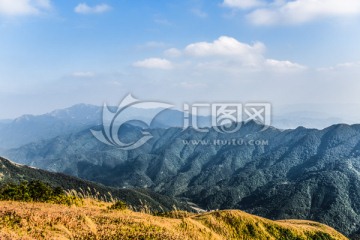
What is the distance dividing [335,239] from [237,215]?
12.0 meters

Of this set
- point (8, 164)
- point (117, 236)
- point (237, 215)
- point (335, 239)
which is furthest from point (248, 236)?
point (8, 164)

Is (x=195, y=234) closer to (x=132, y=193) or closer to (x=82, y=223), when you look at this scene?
(x=82, y=223)

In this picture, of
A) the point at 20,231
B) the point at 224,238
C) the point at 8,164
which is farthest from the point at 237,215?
the point at 8,164

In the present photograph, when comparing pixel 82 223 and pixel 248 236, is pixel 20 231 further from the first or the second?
pixel 248 236

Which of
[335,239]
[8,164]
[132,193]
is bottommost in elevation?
[132,193]

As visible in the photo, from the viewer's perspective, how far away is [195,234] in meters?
23.5

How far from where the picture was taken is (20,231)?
1634cm

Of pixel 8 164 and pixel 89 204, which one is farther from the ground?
pixel 89 204

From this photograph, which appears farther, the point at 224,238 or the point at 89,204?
the point at 89,204

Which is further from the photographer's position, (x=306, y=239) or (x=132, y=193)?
(x=132, y=193)

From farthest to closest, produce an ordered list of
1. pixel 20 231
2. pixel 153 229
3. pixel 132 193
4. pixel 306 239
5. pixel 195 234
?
pixel 132 193, pixel 306 239, pixel 195 234, pixel 153 229, pixel 20 231

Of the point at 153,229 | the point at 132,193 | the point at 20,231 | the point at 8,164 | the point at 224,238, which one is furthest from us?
the point at 132,193

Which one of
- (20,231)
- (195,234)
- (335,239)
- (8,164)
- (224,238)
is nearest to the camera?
(20,231)

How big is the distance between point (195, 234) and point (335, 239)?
64.1 ft
